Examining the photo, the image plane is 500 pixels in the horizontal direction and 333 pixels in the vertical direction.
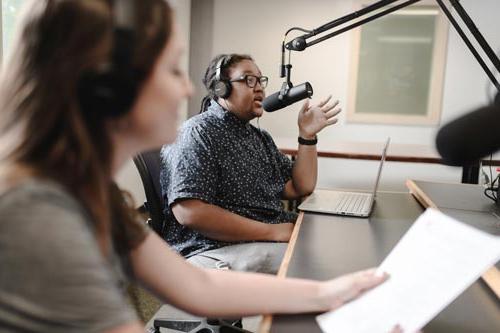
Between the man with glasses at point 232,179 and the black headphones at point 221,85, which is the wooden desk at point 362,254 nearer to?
the man with glasses at point 232,179

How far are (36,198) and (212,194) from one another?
1083 mm

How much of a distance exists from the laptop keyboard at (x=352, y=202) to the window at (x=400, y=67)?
8.25 ft

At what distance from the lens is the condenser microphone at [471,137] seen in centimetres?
73

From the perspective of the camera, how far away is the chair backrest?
1.48 m

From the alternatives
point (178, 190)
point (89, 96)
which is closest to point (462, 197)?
point (178, 190)

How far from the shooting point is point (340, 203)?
1.68m

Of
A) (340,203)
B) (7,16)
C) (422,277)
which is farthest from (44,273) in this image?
(7,16)

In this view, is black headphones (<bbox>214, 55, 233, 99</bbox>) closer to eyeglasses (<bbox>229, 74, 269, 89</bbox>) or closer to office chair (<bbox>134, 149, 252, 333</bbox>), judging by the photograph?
eyeglasses (<bbox>229, 74, 269, 89</bbox>)

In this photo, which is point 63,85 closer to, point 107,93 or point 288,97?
point 107,93

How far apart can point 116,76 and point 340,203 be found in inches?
49.5

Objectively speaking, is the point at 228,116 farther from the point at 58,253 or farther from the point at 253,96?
the point at 58,253

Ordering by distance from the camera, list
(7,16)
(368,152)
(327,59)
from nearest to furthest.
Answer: (7,16)
(368,152)
(327,59)

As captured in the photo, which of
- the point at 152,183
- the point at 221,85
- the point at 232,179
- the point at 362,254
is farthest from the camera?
the point at 221,85

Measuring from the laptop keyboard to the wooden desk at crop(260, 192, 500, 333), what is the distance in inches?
2.0
